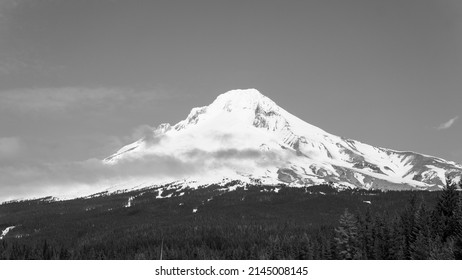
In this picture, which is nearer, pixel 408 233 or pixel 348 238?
pixel 348 238

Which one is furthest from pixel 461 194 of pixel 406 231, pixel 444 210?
pixel 406 231

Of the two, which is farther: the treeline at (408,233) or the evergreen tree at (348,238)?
the evergreen tree at (348,238)

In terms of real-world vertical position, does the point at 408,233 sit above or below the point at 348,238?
above

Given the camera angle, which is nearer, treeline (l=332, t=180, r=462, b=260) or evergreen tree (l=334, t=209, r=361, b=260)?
treeline (l=332, t=180, r=462, b=260)

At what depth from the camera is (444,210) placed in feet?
390
